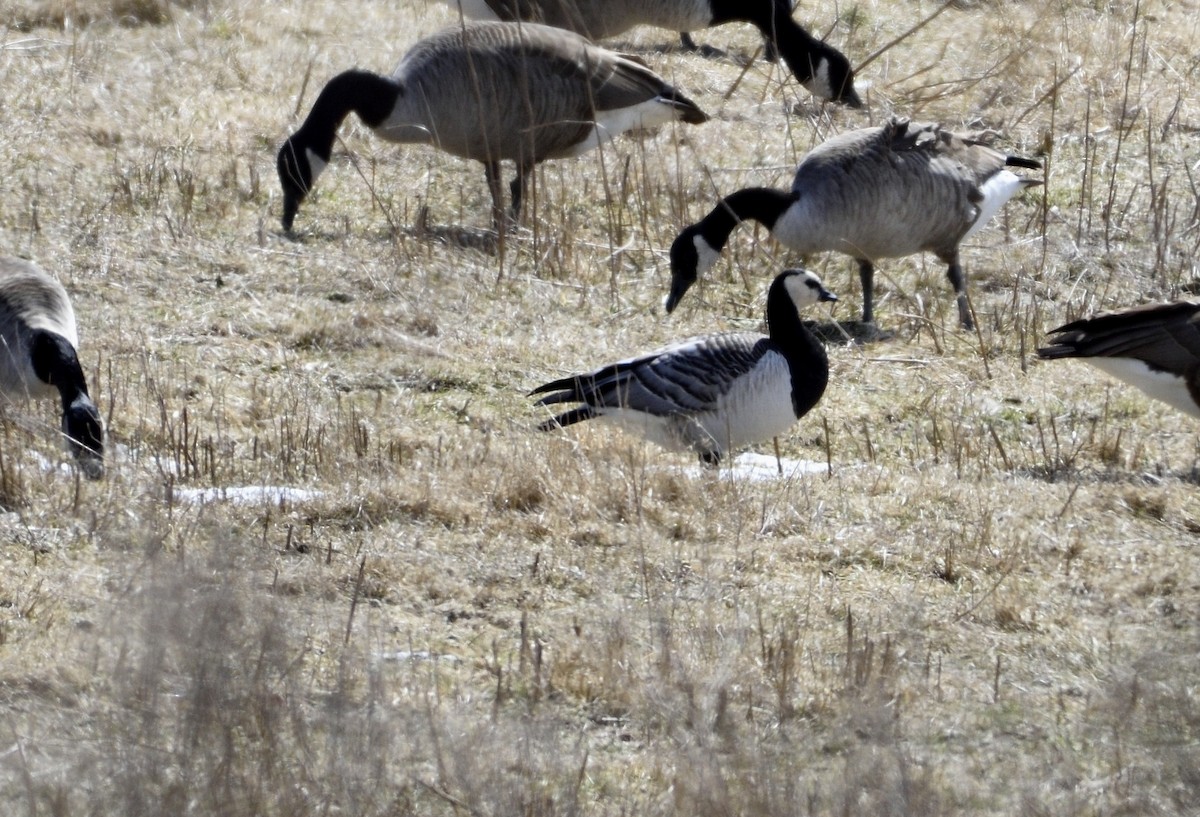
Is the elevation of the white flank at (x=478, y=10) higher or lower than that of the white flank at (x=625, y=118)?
higher

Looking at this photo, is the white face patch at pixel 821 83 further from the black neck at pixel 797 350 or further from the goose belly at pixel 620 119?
the black neck at pixel 797 350

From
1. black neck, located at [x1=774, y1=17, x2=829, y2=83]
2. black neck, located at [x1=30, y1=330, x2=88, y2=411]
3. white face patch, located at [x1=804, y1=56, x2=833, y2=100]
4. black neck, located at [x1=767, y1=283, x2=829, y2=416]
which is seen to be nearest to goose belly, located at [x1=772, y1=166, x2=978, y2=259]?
black neck, located at [x1=767, y1=283, x2=829, y2=416]

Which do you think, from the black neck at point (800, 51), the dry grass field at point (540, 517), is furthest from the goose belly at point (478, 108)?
the black neck at point (800, 51)

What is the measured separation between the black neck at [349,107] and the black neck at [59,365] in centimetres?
334

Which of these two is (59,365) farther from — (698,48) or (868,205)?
(698,48)

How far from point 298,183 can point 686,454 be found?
11.7 feet

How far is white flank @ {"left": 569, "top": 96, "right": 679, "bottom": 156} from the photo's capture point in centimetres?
962

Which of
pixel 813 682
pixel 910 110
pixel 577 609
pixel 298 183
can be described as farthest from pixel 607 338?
pixel 910 110

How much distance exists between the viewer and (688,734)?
3834mm

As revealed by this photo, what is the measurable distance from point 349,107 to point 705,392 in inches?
155

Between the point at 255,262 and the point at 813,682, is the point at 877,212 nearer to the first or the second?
the point at 255,262

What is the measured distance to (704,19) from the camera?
1252 cm

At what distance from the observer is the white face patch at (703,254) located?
26.4 feet

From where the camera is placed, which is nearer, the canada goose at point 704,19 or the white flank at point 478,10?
the canada goose at point 704,19
